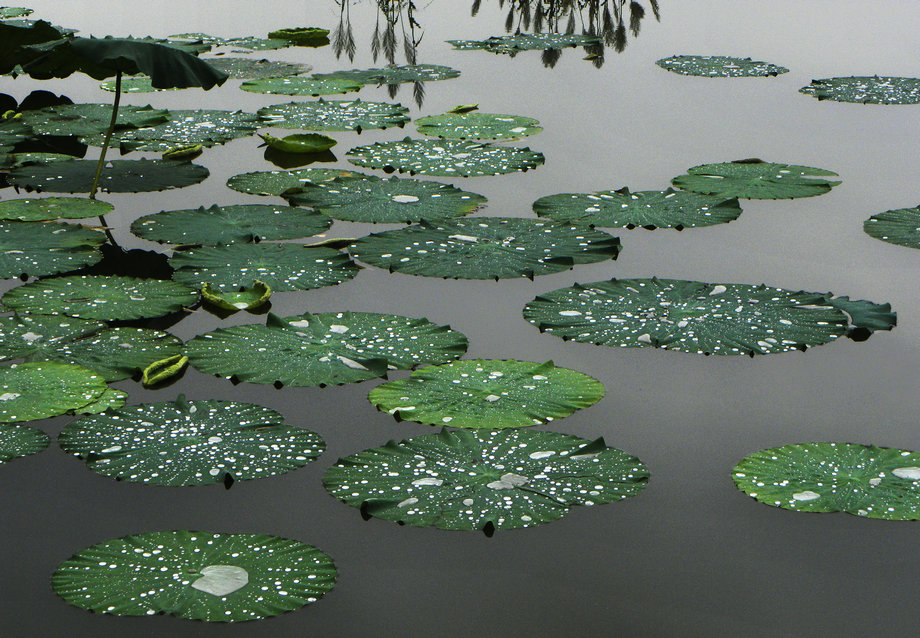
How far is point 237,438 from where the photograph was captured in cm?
256

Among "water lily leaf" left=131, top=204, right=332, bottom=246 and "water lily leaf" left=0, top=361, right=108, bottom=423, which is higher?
"water lily leaf" left=131, top=204, right=332, bottom=246

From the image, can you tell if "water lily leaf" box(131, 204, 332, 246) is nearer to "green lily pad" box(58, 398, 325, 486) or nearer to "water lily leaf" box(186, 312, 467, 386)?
"water lily leaf" box(186, 312, 467, 386)

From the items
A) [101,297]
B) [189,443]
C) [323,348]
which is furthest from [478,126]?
[189,443]

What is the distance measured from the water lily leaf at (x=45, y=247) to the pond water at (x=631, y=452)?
17cm

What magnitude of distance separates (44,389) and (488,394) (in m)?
1.09

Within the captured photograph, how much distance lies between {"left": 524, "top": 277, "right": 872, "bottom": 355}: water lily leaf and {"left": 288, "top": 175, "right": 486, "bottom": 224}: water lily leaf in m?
0.92

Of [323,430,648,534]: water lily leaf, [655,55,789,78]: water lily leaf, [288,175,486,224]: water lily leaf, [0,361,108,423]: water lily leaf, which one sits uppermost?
[655,55,789,78]: water lily leaf

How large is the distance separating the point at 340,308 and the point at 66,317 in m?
0.78

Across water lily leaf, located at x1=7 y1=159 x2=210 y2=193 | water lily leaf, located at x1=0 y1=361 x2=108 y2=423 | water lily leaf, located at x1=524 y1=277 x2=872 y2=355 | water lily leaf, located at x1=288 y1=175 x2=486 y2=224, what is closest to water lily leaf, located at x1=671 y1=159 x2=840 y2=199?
water lily leaf, located at x1=288 y1=175 x2=486 y2=224

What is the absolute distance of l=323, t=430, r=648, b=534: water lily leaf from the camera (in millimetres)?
2275

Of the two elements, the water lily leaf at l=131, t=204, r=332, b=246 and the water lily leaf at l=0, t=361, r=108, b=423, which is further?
the water lily leaf at l=131, t=204, r=332, b=246

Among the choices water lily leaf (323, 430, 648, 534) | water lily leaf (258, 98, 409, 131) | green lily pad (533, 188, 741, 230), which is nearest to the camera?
water lily leaf (323, 430, 648, 534)

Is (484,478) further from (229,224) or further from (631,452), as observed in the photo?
(229,224)

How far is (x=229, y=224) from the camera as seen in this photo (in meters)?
4.04
